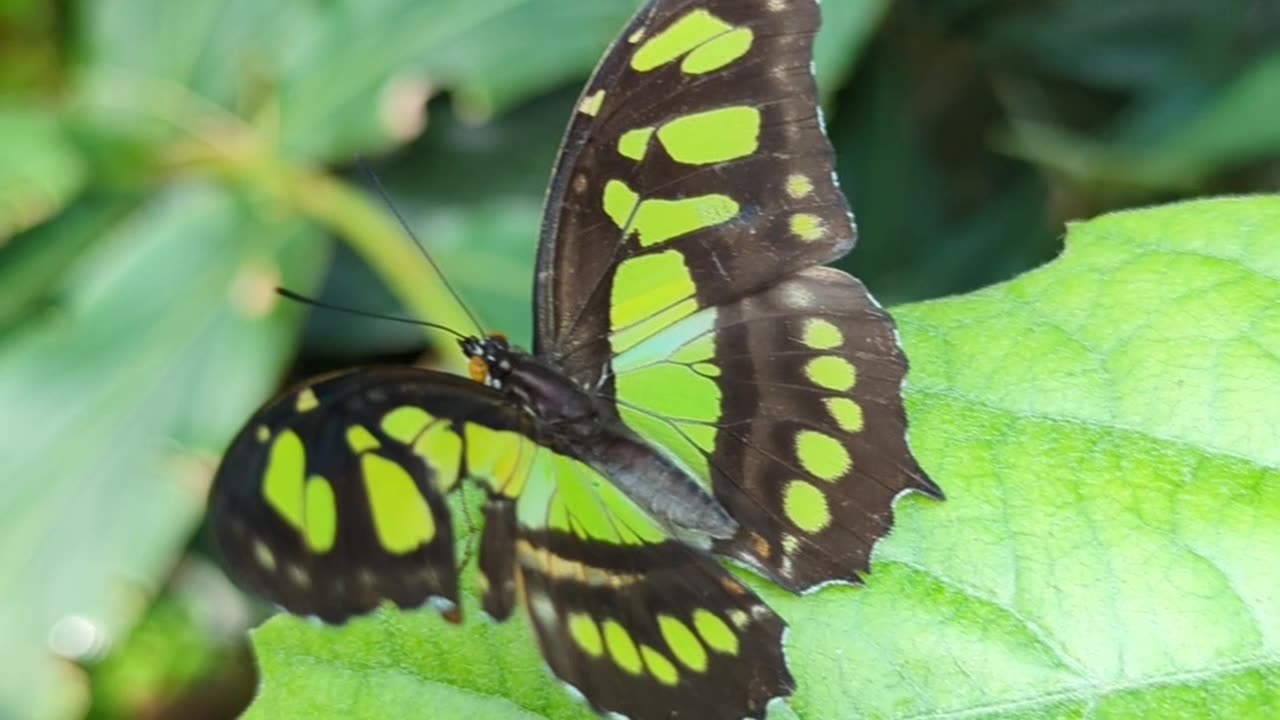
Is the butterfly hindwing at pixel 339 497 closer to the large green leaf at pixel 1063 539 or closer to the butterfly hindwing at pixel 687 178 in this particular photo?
the large green leaf at pixel 1063 539

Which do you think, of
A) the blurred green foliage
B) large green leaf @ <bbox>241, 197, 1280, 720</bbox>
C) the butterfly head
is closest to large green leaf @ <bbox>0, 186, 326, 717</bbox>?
the blurred green foliage

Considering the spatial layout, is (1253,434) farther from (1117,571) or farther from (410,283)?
(410,283)

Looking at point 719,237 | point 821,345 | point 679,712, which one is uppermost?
point 719,237

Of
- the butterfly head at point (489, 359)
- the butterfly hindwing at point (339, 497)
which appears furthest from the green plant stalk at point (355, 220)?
the butterfly hindwing at point (339, 497)

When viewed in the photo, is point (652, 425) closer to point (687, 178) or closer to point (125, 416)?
point (687, 178)

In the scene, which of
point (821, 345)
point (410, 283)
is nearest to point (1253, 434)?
point (821, 345)

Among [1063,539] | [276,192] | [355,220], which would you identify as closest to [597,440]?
[1063,539]

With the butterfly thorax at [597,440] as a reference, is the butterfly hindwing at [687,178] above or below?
above
